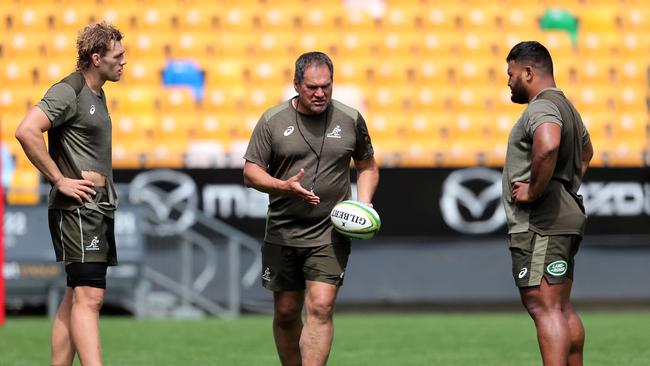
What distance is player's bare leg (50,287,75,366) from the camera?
23.0 ft

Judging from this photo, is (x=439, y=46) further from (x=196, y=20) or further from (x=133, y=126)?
(x=133, y=126)

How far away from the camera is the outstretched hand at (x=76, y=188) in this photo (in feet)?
22.0

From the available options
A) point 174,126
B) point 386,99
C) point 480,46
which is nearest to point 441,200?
point 386,99

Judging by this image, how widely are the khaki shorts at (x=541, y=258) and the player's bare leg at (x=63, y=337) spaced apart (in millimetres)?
2667

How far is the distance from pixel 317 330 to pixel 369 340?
14.3ft

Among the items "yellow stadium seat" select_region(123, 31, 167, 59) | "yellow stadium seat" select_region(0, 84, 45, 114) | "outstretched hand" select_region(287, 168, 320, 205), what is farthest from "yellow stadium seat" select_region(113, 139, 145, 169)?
"outstretched hand" select_region(287, 168, 320, 205)

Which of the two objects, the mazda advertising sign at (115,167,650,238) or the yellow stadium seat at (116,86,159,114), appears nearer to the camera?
the mazda advertising sign at (115,167,650,238)

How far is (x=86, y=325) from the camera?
22.2 ft

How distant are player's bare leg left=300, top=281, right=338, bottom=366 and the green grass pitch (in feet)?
7.49

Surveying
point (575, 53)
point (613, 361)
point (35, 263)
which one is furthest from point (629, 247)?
point (35, 263)

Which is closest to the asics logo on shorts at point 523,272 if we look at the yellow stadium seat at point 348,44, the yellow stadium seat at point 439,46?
the yellow stadium seat at point 348,44

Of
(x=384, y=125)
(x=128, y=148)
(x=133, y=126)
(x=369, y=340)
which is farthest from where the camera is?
(x=384, y=125)

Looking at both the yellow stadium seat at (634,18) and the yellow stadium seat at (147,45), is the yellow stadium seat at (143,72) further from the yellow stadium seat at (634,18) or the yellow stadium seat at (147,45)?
the yellow stadium seat at (634,18)

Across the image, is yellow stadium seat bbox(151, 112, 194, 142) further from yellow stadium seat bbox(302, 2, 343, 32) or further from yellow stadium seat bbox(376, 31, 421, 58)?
yellow stadium seat bbox(376, 31, 421, 58)
